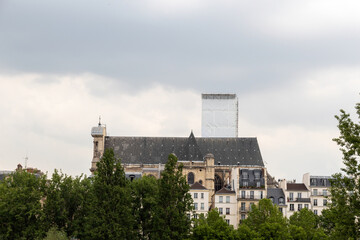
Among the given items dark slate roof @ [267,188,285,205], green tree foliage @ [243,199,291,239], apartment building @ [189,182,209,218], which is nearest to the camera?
green tree foliage @ [243,199,291,239]

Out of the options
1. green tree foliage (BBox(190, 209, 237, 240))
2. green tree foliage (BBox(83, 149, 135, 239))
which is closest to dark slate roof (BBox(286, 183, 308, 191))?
green tree foliage (BBox(190, 209, 237, 240))

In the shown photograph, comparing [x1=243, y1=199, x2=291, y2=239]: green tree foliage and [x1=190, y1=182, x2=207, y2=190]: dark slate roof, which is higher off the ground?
[x1=190, y1=182, x2=207, y2=190]: dark slate roof

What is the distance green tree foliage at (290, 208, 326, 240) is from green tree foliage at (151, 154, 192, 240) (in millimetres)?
13254

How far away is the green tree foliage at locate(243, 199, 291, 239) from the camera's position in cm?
7175

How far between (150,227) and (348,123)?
41467 mm

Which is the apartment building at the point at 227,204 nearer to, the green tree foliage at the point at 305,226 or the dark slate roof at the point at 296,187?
the dark slate roof at the point at 296,187

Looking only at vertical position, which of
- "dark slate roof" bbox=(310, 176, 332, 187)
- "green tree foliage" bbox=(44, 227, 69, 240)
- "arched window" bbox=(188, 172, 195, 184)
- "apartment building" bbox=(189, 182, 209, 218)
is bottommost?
"green tree foliage" bbox=(44, 227, 69, 240)

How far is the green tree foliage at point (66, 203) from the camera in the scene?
73.1 m

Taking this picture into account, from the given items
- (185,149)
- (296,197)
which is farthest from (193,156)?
(296,197)

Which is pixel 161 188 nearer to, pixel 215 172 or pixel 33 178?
pixel 33 178

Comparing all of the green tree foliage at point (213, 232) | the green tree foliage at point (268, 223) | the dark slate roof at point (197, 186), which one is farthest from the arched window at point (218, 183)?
the green tree foliage at point (213, 232)

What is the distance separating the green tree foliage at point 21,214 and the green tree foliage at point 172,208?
13.9 metres

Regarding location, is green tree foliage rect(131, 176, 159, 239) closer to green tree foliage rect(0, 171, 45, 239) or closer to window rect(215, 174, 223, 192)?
green tree foliage rect(0, 171, 45, 239)

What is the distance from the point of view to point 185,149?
125250 mm
